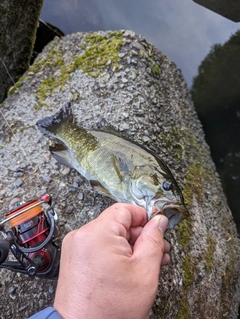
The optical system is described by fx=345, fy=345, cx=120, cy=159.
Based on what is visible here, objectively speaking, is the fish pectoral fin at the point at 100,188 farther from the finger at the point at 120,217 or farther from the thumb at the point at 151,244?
the thumb at the point at 151,244

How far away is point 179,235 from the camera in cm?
348

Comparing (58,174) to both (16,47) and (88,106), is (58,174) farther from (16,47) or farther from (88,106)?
(16,47)

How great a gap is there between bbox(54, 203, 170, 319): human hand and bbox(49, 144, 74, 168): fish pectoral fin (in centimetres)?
126

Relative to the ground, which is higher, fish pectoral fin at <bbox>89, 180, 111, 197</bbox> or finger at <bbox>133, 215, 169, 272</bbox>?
finger at <bbox>133, 215, 169, 272</bbox>

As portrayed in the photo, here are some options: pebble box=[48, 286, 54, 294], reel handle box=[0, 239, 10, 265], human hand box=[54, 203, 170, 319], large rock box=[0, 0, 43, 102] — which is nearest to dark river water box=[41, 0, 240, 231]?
large rock box=[0, 0, 43, 102]

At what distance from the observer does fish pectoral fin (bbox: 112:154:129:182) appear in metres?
2.80

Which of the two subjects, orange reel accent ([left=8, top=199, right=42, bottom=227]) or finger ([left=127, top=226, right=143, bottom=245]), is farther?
orange reel accent ([left=8, top=199, right=42, bottom=227])

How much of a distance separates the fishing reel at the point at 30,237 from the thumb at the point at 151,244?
2.85 ft

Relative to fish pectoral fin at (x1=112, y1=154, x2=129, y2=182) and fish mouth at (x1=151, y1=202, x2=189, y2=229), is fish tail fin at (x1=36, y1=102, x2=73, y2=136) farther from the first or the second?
fish mouth at (x1=151, y1=202, x2=189, y2=229)

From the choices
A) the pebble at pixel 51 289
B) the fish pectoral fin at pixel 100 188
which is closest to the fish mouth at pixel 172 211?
the fish pectoral fin at pixel 100 188

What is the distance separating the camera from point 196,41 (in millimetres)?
6508

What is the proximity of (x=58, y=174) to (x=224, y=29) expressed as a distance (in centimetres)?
472

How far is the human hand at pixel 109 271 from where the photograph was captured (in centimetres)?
189

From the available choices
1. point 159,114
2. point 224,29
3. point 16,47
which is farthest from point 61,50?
point 224,29
